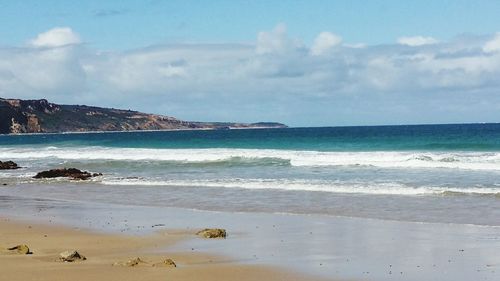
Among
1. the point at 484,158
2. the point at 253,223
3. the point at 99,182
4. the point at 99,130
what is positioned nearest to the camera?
the point at 253,223

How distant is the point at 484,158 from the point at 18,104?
148742mm

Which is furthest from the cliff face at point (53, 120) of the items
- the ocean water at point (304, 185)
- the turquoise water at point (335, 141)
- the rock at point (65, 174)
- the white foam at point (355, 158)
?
the rock at point (65, 174)

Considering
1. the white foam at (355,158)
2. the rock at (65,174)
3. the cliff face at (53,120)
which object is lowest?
the rock at (65,174)

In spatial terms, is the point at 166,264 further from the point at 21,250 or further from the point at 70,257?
the point at 21,250

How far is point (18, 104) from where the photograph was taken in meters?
168

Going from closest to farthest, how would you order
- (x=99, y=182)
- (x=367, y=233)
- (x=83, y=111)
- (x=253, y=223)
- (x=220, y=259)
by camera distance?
(x=220, y=259)
(x=367, y=233)
(x=253, y=223)
(x=99, y=182)
(x=83, y=111)

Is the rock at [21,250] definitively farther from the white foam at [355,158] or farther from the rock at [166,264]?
the white foam at [355,158]

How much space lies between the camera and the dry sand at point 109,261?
30.3ft

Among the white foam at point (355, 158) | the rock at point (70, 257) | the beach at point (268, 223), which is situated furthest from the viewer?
the white foam at point (355, 158)

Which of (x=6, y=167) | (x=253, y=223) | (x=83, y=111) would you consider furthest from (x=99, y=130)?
(x=253, y=223)

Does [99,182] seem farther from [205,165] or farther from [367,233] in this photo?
[367,233]

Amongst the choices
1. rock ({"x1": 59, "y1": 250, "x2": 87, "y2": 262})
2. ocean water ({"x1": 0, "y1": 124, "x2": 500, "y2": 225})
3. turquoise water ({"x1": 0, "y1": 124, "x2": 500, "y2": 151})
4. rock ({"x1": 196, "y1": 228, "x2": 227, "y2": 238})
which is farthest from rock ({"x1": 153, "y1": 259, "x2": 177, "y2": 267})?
turquoise water ({"x1": 0, "y1": 124, "x2": 500, "y2": 151})

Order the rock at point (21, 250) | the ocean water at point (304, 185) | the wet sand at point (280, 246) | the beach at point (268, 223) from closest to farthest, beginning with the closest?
the wet sand at point (280, 246), the beach at point (268, 223), the rock at point (21, 250), the ocean water at point (304, 185)

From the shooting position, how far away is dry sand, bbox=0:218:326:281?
9.25m
